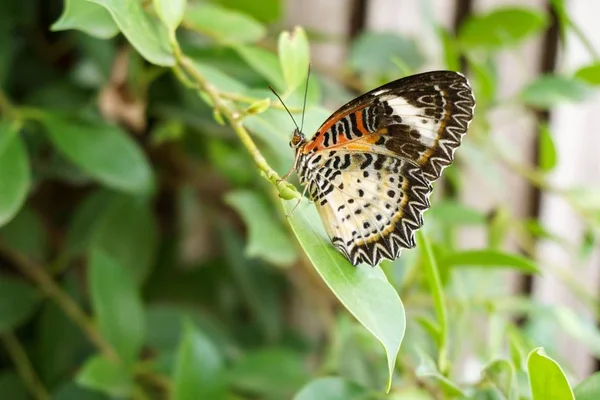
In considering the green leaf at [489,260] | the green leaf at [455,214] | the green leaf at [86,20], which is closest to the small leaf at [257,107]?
the green leaf at [86,20]

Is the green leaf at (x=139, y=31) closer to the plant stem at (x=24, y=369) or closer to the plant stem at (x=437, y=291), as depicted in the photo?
the plant stem at (x=437, y=291)

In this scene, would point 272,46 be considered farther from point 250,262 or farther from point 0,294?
point 0,294

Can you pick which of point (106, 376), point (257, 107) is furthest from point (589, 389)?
point (106, 376)

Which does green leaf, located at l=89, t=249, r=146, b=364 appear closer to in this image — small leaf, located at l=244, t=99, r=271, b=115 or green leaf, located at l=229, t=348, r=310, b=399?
green leaf, located at l=229, t=348, r=310, b=399

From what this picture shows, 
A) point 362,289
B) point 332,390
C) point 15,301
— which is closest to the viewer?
point 362,289

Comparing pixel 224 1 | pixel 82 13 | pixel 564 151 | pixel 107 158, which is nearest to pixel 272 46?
pixel 224 1

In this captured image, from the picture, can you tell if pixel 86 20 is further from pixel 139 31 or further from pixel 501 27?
pixel 501 27

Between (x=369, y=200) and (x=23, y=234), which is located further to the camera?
(x=23, y=234)

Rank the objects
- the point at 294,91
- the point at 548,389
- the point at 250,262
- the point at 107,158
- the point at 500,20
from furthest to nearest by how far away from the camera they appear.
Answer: the point at 250,262
the point at 500,20
the point at 107,158
the point at 294,91
the point at 548,389
